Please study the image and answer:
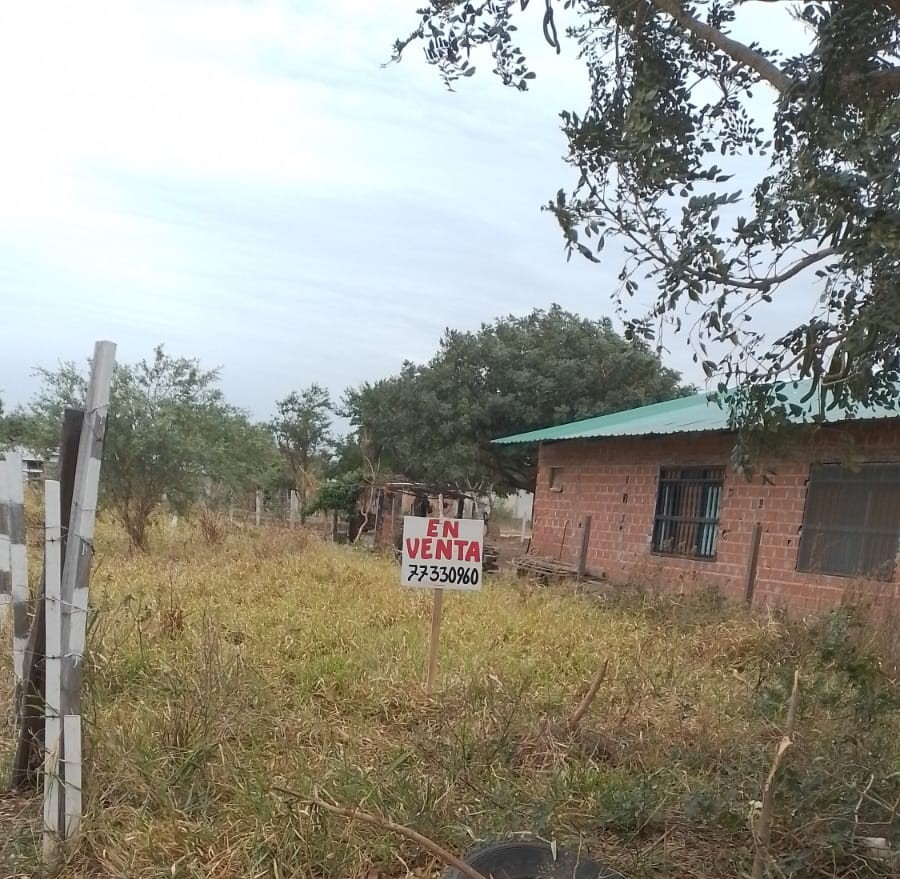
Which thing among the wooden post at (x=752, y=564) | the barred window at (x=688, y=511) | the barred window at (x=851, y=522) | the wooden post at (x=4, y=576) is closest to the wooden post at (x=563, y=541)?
the barred window at (x=688, y=511)

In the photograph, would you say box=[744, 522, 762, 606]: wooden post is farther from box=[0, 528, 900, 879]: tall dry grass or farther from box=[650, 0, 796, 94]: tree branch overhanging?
box=[650, 0, 796, 94]: tree branch overhanging

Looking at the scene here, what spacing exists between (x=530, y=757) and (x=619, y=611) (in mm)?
5253

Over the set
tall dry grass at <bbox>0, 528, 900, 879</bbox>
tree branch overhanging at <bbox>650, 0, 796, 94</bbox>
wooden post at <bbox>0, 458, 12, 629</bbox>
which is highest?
tree branch overhanging at <bbox>650, 0, 796, 94</bbox>

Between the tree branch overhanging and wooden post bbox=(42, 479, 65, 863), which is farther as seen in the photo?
the tree branch overhanging

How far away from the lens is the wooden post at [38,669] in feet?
11.9

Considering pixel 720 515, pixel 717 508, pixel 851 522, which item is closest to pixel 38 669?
pixel 851 522

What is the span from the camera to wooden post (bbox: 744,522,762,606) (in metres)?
10.4

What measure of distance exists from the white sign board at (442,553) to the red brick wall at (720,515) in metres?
4.04

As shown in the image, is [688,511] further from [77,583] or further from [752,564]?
[77,583]

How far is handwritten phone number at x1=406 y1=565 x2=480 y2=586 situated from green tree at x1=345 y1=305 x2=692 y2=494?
16.1 metres

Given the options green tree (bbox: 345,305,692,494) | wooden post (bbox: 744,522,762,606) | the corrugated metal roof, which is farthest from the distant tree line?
wooden post (bbox: 744,522,762,606)

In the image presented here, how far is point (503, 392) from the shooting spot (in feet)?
73.6

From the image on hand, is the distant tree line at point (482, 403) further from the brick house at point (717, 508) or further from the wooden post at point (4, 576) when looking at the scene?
the wooden post at point (4, 576)

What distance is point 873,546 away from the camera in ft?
30.3
